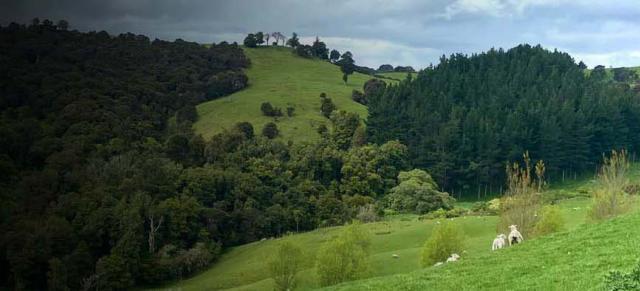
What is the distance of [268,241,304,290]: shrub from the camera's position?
1906 inches

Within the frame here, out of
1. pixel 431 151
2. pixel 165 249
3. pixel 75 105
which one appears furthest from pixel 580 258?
pixel 75 105

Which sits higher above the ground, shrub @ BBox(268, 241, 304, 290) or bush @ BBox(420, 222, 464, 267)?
bush @ BBox(420, 222, 464, 267)

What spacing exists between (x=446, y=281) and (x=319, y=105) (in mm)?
153103

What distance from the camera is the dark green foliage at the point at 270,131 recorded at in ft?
479

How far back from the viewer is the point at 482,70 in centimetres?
19988

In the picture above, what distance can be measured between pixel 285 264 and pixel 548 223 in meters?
20.7

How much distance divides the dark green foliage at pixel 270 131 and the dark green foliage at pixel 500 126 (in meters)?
23.6

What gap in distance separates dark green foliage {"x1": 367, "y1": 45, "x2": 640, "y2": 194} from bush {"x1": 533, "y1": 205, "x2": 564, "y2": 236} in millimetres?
81616

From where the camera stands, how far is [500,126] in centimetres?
13762

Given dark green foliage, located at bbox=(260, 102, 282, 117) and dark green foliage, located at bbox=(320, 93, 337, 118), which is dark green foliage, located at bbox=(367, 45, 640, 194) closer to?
dark green foliage, located at bbox=(320, 93, 337, 118)

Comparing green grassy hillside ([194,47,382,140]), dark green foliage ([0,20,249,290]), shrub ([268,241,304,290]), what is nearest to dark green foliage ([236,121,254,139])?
green grassy hillside ([194,47,382,140])

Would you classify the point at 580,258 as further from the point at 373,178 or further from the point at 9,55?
the point at 9,55

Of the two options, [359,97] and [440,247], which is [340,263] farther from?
[359,97]

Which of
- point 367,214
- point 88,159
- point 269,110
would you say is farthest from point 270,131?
point 367,214
